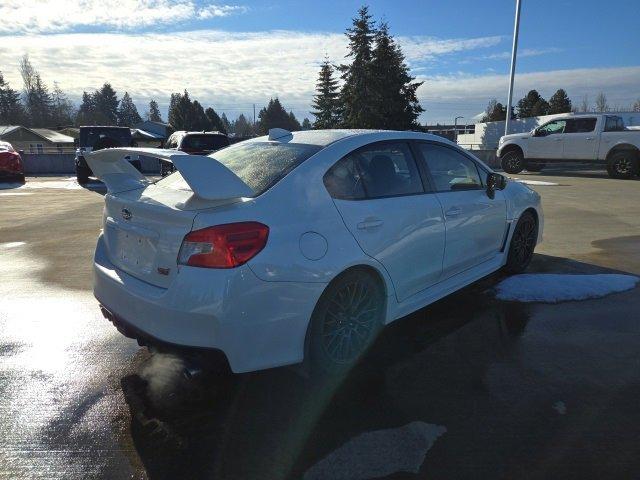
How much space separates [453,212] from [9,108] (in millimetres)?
108371

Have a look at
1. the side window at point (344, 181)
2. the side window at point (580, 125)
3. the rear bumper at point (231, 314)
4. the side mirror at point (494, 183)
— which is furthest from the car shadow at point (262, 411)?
the side window at point (580, 125)

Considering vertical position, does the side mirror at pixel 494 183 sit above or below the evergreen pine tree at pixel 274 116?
below

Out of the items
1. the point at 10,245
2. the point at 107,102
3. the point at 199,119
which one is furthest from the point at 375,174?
the point at 107,102

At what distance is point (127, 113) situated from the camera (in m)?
132

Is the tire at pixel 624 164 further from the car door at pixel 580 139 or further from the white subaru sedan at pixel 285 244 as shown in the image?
the white subaru sedan at pixel 285 244

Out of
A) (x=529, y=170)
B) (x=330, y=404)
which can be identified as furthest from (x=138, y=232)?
(x=529, y=170)

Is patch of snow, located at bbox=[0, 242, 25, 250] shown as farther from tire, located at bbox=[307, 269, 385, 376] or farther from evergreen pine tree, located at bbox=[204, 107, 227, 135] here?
evergreen pine tree, located at bbox=[204, 107, 227, 135]

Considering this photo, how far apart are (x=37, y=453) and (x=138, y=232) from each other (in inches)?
50.3

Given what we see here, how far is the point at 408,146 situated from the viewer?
3.77 m

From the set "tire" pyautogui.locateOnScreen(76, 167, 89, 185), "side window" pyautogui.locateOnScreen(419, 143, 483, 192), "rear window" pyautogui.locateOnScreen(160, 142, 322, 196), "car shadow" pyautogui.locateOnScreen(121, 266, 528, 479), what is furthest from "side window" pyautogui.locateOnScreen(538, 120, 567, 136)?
"rear window" pyautogui.locateOnScreen(160, 142, 322, 196)

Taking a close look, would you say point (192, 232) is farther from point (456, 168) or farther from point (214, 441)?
point (456, 168)

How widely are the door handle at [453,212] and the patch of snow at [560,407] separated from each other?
157cm

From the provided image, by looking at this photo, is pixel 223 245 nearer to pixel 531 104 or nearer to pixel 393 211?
pixel 393 211

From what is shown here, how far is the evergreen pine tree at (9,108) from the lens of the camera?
88.2 meters
